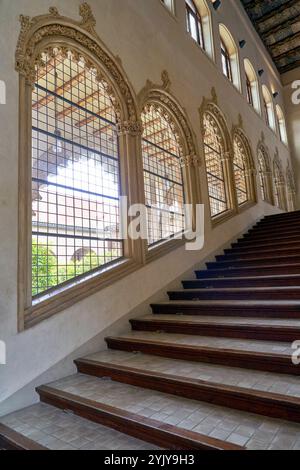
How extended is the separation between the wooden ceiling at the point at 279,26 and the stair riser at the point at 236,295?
11.0m

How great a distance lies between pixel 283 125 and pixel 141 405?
14.1 m

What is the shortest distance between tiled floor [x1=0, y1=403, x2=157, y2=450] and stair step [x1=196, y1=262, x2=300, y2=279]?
122 inches

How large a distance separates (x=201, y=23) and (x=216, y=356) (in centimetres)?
801

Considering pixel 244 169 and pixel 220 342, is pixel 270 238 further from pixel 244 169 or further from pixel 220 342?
pixel 220 342

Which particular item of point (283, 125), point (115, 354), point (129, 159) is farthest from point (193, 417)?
point (283, 125)

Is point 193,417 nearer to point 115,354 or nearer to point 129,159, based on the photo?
point 115,354

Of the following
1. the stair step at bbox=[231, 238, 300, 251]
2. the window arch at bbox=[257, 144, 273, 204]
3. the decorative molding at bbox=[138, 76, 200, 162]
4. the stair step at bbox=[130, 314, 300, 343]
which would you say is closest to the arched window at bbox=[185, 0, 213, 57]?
the decorative molding at bbox=[138, 76, 200, 162]

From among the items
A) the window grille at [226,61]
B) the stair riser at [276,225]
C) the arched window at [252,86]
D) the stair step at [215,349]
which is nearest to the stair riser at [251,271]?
the stair step at [215,349]

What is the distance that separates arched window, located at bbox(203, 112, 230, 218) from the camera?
6508 mm

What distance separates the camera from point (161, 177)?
5.10 m

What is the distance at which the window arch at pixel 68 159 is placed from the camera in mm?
2854

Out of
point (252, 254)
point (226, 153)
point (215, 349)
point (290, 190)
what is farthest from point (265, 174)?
point (215, 349)

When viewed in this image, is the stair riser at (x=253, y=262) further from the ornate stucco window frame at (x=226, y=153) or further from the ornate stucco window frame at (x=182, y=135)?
the ornate stucco window frame at (x=226, y=153)

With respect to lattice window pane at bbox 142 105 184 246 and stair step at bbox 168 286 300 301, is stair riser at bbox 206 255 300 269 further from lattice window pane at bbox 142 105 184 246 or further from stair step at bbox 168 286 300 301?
stair step at bbox 168 286 300 301
